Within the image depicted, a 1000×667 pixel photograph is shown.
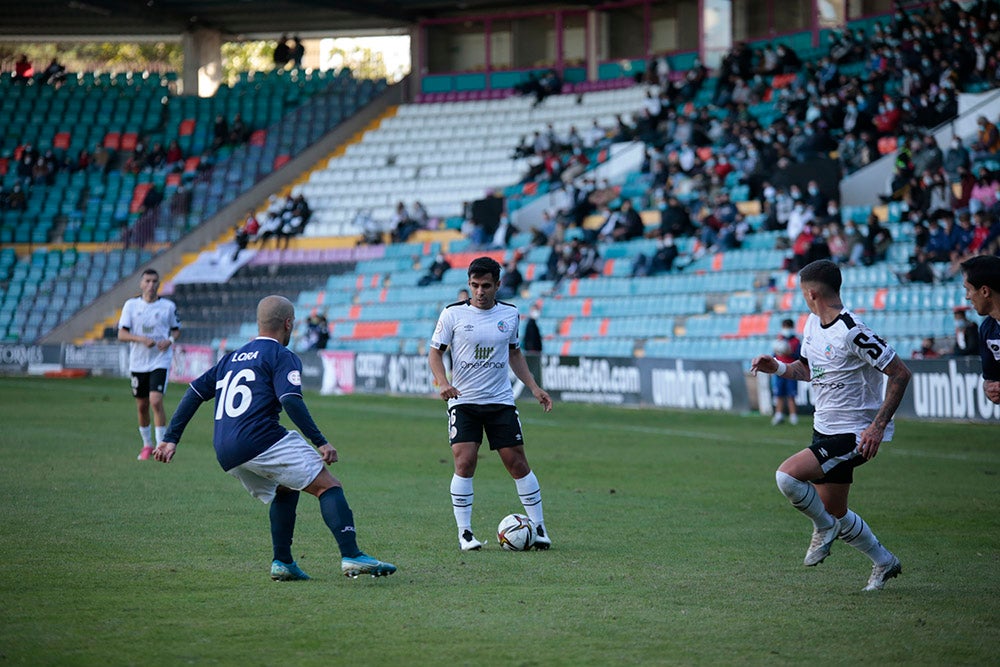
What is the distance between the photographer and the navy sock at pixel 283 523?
7.92 meters

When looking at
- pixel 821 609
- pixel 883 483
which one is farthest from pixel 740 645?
pixel 883 483

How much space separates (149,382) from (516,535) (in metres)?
7.95

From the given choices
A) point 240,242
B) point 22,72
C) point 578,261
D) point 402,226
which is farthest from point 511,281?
point 22,72

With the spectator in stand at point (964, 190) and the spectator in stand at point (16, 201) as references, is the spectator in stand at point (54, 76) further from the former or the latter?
the spectator in stand at point (964, 190)

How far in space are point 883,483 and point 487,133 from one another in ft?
101

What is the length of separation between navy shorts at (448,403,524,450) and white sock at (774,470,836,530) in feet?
7.63

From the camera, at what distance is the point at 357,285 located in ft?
123

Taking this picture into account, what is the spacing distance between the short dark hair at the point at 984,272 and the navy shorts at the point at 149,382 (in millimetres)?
10610

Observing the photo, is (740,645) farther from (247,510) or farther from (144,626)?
(247,510)

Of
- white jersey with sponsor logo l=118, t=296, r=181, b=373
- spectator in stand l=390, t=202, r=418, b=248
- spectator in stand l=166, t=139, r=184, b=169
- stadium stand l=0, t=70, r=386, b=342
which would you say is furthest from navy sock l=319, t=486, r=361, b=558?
spectator in stand l=166, t=139, r=184, b=169

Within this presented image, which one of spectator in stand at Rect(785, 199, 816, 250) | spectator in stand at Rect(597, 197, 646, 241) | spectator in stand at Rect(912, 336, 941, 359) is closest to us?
spectator in stand at Rect(912, 336, 941, 359)

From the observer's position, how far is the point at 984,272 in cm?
781

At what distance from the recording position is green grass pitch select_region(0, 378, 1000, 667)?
628cm

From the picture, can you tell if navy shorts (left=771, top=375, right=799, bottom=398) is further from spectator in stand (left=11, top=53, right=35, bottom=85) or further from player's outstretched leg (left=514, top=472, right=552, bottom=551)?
spectator in stand (left=11, top=53, right=35, bottom=85)
